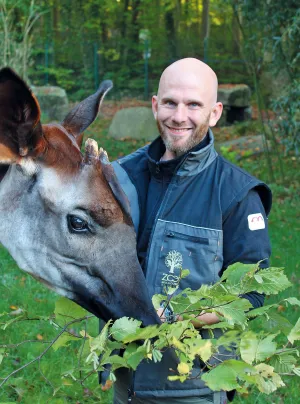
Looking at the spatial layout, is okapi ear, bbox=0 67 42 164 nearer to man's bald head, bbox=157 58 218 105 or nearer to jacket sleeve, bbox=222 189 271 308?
man's bald head, bbox=157 58 218 105

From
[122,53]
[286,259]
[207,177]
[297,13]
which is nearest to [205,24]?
[122,53]

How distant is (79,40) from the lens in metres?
25.0

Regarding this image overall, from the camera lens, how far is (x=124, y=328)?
7.95 feet

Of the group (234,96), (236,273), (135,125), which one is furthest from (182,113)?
(234,96)

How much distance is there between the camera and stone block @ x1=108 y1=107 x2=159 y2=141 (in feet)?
56.5

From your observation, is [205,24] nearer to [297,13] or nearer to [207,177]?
[297,13]

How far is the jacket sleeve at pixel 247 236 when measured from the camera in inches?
122

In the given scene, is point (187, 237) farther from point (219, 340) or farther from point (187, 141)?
point (219, 340)

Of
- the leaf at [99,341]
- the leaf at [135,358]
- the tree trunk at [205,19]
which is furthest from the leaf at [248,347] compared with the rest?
the tree trunk at [205,19]

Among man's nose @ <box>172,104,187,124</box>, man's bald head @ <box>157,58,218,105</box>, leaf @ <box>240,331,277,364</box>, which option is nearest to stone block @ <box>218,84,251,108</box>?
man's bald head @ <box>157,58,218,105</box>

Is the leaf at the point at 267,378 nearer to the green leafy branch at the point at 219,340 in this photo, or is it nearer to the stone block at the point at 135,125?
the green leafy branch at the point at 219,340

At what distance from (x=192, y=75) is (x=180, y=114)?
0.64ft

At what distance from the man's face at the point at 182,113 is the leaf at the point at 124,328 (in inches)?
42.9

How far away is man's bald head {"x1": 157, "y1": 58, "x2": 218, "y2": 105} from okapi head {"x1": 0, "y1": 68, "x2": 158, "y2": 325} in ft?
2.08
